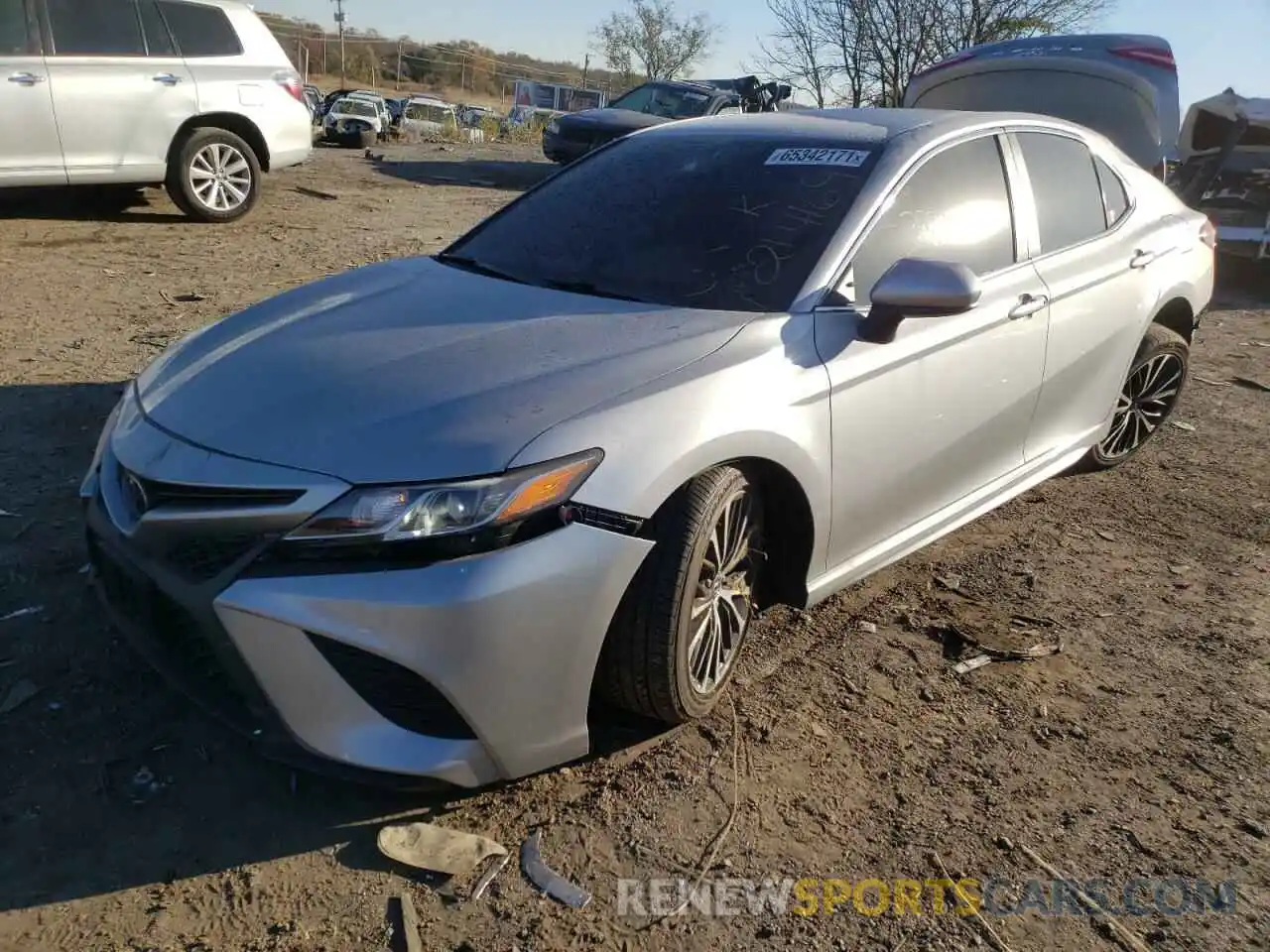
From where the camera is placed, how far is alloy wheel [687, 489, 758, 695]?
2626 mm

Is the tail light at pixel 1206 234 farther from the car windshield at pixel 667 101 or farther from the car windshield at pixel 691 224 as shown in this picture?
the car windshield at pixel 667 101

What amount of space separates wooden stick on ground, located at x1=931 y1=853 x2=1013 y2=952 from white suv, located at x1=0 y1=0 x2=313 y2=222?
26.3 ft

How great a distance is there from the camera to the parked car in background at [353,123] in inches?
840

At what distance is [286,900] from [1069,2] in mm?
21950

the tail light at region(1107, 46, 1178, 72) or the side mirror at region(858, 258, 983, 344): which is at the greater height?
the tail light at region(1107, 46, 1178, 72)

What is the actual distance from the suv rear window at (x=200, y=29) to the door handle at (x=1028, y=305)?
743cm

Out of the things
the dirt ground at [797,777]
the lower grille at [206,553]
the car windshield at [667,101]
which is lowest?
the dirt ground at [797,777]

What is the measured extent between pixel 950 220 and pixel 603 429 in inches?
→ 67.2

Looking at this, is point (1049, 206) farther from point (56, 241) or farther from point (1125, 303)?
point (56, 241)

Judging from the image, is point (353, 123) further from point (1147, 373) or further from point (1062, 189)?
point (1062, 189)

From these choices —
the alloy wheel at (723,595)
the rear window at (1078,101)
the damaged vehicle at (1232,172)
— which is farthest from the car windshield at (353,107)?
the alloy wheel at (723,595)

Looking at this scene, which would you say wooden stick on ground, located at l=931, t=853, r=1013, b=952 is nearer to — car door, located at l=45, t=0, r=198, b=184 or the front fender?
the front fender

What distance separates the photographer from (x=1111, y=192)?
425 cm

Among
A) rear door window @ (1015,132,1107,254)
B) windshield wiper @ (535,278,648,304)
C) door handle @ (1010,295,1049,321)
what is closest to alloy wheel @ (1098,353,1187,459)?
rear door window @ (1015,132,1107,254)
